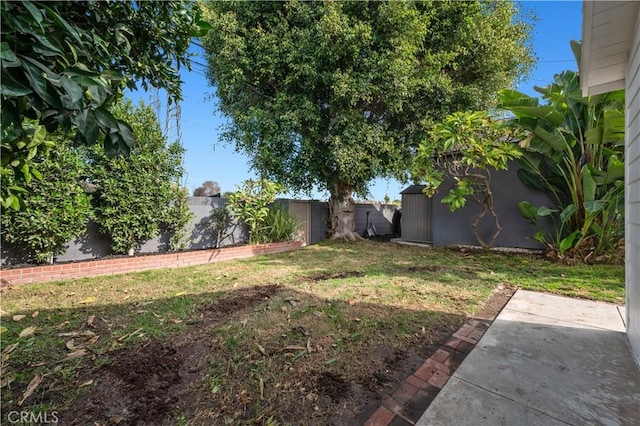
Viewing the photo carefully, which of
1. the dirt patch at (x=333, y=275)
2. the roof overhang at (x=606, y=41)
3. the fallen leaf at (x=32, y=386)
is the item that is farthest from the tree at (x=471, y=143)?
the fallen leaf at (x=32, y=386)

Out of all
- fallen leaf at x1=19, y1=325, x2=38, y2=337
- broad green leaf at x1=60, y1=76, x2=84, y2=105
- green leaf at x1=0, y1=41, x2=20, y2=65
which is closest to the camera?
green leaf at x1=0, y1=41, x2=20, y2=65

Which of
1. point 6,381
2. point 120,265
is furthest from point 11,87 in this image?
point 120,265

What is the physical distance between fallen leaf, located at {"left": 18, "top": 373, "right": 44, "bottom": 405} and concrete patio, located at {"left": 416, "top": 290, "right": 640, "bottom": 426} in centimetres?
240

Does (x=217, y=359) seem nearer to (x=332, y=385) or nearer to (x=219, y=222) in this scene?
(x=332, y=385)

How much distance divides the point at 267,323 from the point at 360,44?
6.83 metres

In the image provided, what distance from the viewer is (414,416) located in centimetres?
167

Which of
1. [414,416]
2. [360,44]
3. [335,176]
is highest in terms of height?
[360,44]

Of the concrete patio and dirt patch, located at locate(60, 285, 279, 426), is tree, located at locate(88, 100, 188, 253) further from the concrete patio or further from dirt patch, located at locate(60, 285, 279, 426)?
the concrete patio

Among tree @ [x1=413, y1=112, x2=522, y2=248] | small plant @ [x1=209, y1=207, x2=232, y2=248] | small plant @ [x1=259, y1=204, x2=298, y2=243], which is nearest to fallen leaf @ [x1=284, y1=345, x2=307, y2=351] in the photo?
tree @ [x1=413, y1=112, x2=522, y2=248]

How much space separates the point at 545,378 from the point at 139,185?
6.45 m

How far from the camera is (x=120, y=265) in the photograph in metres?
5.06

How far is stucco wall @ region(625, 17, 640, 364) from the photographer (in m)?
2.14

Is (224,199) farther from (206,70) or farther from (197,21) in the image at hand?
(197,21)

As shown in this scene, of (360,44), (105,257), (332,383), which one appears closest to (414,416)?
(332,383)
